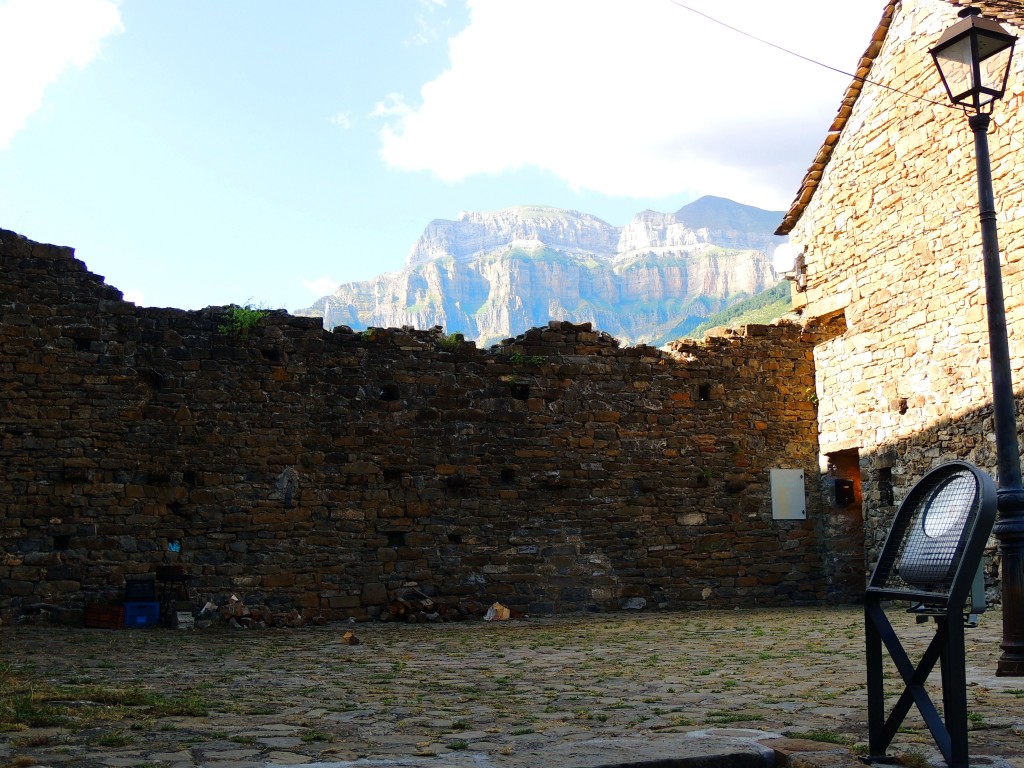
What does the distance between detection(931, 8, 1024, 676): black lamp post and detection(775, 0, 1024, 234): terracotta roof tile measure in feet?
17.5

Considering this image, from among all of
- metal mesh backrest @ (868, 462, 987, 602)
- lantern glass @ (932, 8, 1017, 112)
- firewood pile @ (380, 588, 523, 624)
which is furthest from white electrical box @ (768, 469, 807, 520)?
metal mesh backrest @ (868, 462, 987, 602)

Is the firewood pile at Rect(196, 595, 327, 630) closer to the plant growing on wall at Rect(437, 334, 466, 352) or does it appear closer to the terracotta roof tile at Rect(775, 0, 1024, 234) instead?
the plant growing on wall at Rect(437, 334, 466, 352)

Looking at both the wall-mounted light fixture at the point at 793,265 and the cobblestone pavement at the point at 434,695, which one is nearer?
the cobblestone pavement at the point at 434,695

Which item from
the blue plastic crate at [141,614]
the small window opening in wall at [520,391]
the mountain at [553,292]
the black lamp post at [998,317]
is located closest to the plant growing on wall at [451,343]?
the small window opening in wall at [520,391]

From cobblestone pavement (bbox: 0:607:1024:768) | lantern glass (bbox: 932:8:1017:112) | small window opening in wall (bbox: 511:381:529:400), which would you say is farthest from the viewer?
small window opening in wall (bbox: 511:381:529:400)

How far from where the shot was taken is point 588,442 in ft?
42.9

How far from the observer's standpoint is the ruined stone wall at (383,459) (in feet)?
35.7

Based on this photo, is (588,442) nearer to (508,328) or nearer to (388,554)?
(388,554)

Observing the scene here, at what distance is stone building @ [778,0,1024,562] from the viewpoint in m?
11.3

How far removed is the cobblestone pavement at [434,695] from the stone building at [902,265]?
3.10 m

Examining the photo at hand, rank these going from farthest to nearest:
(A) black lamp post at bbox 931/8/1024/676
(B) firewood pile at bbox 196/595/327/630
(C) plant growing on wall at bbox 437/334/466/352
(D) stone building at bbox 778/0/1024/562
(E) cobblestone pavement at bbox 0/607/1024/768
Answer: (C) plant growing on wall at bbox 437/334/466/352 → (D) stone building at bbox 778/0/1024/562 → (B) firewood pile at bbox 196/595/327/630 → (A) black lamp post at bbox 931/8/1024/676 → (E) cobblestone pavement at bbox 0/607/1024/768

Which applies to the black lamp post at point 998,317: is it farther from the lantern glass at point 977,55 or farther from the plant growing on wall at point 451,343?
the plant growing on wall at point 451,343

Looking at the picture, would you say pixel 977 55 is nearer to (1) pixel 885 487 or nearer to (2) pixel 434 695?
(2) pixel 434 695

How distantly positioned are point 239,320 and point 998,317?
27.4 ft
